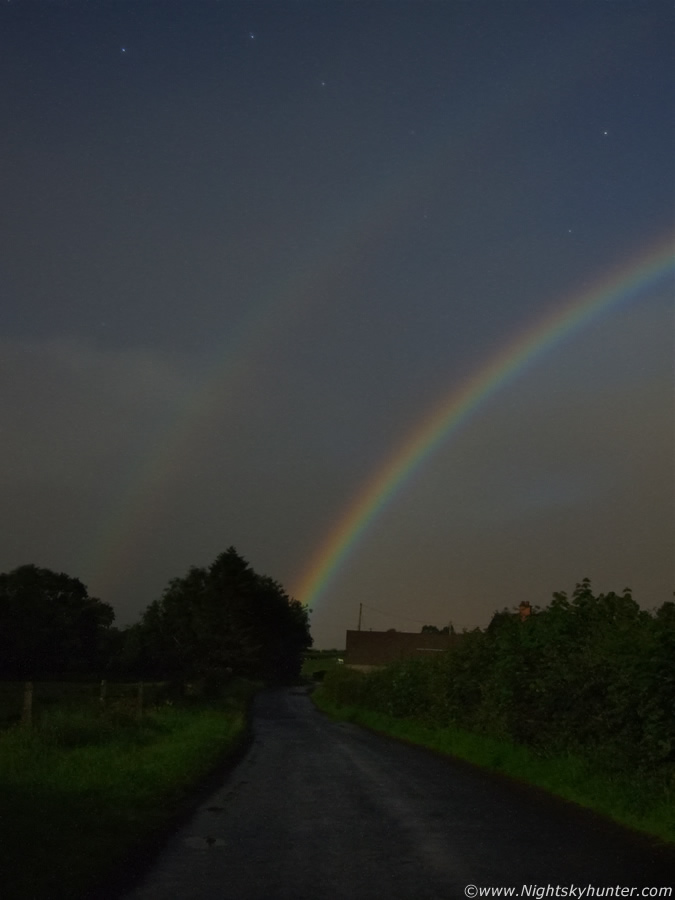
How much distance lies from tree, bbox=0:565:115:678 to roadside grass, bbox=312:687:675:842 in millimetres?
69083

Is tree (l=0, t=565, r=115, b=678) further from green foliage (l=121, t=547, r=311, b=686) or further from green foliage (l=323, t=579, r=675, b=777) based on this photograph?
green foliage (l=323, t=579, r=675, b=777)

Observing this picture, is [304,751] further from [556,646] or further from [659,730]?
[659,730]

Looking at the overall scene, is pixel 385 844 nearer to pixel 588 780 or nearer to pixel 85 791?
pixel 85 791

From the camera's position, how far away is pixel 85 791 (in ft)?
45.1

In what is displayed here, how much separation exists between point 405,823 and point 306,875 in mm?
3769

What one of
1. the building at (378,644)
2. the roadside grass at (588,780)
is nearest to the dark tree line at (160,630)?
the building at (378,644)

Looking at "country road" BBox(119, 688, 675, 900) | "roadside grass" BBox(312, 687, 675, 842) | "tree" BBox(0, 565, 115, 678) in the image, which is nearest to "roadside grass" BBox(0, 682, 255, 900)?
"country road" BBox(119, 688, 675, 900)

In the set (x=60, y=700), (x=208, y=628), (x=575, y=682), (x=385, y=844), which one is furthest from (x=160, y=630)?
(x=385, y=844)

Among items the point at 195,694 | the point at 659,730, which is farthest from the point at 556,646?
the point at 195,694

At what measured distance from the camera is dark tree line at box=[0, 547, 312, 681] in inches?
3615

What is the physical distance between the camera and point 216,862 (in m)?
9.81

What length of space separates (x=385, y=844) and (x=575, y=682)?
7.79 m

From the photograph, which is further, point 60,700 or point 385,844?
A: point 60,700

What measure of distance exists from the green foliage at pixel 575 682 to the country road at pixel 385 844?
1407 millimetres
